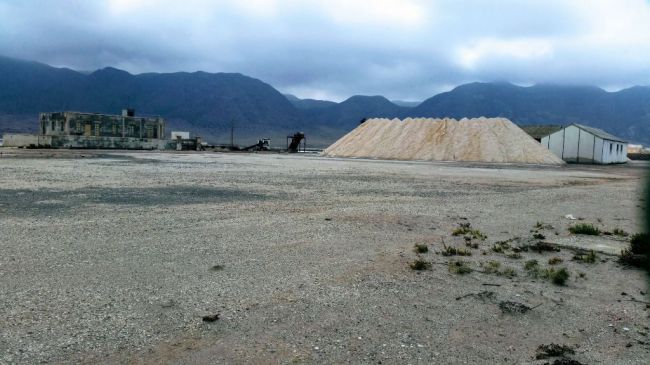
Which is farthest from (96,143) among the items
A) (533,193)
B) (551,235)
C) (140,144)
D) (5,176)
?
(551,235)

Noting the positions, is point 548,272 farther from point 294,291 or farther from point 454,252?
point 294,291

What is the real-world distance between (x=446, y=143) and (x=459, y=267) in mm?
54247

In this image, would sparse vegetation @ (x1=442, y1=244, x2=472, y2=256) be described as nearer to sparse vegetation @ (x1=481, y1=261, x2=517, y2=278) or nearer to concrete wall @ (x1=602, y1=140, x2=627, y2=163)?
sparse vegetation @ (x1=481, y1=261, x2=517, y2=278)

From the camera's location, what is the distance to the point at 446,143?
59.5 m

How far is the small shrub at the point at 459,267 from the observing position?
689 centimetres

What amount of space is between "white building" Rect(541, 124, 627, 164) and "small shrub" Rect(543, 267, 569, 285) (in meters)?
62.3

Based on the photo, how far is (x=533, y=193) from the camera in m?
19.0

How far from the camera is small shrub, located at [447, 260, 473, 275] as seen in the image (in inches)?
271

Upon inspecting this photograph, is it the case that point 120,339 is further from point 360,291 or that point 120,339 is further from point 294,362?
point 360,291

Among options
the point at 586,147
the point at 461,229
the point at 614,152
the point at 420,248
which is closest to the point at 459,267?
the point at 420,248

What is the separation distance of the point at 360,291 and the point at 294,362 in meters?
2.03

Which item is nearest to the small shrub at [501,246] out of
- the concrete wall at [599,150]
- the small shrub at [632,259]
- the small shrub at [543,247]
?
the small shrub at [543,247]

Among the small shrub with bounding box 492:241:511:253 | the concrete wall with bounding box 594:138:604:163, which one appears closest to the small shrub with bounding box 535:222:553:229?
the small shrub with bounding box 492:241:511:253

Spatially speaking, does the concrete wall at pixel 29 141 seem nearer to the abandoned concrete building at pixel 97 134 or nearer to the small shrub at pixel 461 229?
the abandoned concrete building at pixel 97 134
